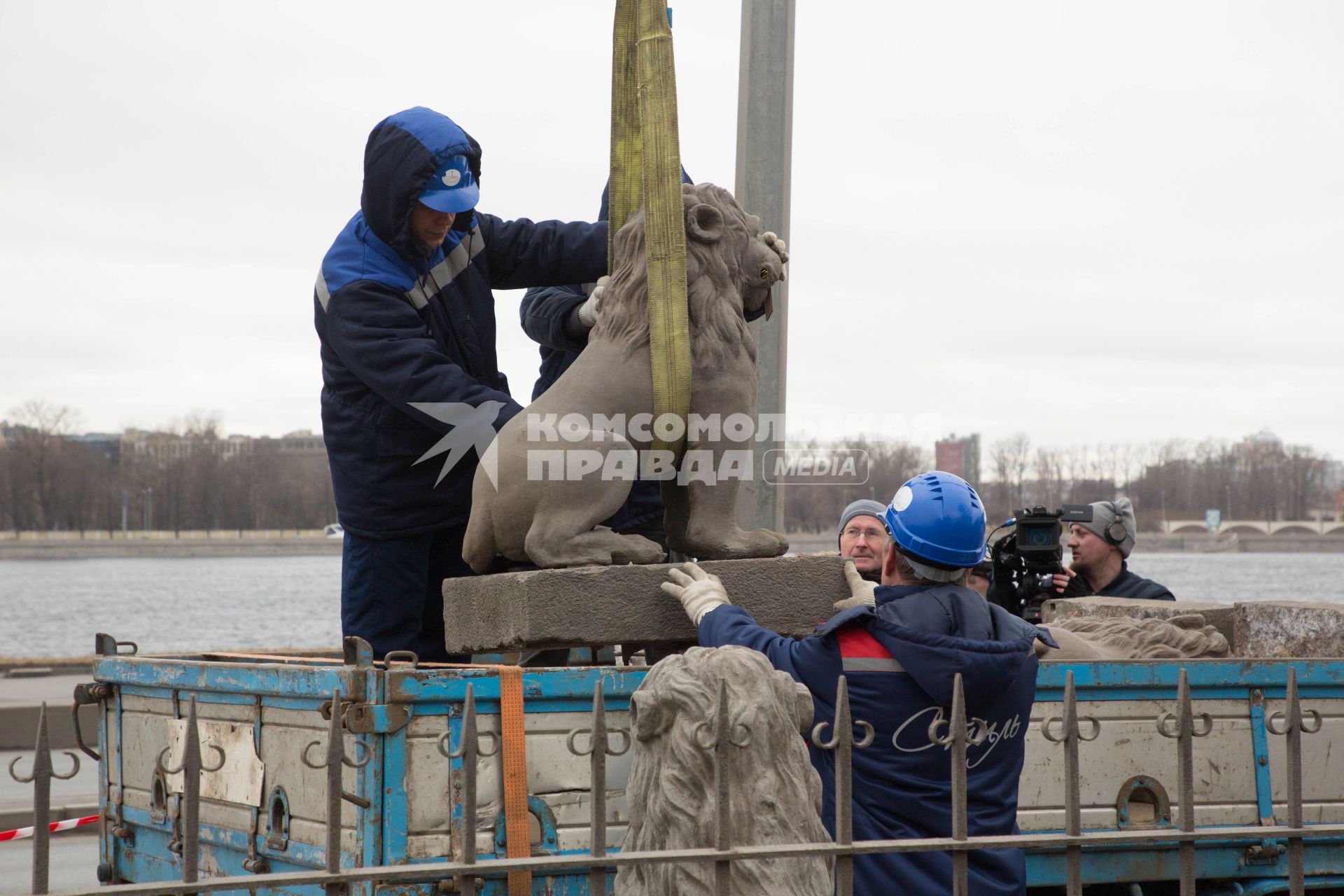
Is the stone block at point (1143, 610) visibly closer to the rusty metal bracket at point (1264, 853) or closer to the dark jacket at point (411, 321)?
the rusty metal bracket at point (1264, 853)

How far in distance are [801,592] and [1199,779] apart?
1228 millimetres

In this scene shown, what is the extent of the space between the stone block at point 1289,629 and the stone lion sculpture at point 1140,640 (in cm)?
68

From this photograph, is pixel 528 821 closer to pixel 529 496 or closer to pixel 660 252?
pixel 529 496

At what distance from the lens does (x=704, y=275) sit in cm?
413

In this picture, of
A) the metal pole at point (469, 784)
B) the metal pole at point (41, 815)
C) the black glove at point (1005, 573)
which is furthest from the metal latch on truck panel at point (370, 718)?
the black glove at point (1005, 573)

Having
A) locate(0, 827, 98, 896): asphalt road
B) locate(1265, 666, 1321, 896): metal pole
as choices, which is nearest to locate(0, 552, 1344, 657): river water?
locate(0, 827, 98, 896): asphalt road

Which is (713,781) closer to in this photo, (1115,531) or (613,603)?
(613,603)

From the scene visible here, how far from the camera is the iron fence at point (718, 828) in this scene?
2525 millimetres

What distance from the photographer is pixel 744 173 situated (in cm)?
655

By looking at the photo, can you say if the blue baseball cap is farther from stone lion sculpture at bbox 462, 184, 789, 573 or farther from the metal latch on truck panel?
the metal latch on truck panel

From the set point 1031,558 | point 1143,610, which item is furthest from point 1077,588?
point 1143,610

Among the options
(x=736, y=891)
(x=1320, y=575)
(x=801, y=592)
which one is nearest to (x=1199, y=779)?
(x=801, y=592)

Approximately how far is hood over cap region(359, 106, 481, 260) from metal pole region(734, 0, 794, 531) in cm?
237

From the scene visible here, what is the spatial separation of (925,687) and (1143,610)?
213 cm
